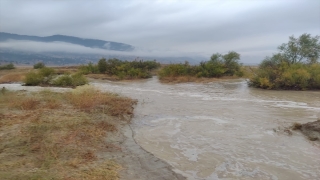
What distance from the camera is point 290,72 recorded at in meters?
22.2

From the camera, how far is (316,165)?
6301mm

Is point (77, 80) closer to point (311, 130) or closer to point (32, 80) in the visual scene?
point (32, 80)

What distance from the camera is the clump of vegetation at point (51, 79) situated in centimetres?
2458

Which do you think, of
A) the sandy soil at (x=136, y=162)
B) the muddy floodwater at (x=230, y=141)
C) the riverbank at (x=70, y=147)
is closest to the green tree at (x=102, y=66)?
the muddy floodwater at (x=230, y=141)

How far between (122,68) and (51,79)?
498 inches

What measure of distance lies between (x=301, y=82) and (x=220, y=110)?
12.2 metres

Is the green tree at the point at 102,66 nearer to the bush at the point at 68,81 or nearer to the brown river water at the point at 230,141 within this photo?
the bush at the point at 68,81

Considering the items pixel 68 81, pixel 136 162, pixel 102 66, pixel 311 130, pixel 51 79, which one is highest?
pixel 102 66

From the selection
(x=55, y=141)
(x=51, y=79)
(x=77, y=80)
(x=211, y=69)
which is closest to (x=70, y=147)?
(x=55, y=141)

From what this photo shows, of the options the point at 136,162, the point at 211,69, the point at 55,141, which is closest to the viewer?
the point at 136,162

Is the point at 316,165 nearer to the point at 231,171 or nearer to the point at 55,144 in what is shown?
the point at 231,171

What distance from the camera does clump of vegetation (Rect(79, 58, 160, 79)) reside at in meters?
36.8

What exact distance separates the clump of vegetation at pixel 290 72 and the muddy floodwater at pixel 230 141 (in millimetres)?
8558

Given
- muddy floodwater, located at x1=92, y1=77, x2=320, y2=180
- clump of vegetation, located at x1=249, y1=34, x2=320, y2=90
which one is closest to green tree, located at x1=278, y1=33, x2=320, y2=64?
clump of vegetation, located at x1=249, y1=34, x2=320, y2=90
